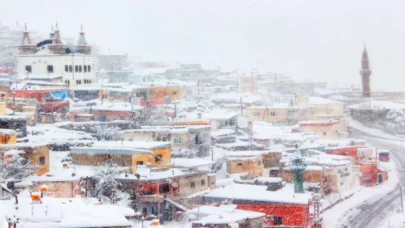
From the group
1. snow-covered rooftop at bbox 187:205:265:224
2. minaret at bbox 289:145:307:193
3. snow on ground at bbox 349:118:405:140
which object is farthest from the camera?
snow on ground at bbox 349:118:405:140

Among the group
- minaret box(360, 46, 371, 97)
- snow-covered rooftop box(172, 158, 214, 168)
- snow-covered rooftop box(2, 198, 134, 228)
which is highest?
minaret box(360, 46, 371, 97)

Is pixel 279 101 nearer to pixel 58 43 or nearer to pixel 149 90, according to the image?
pixel 149 90

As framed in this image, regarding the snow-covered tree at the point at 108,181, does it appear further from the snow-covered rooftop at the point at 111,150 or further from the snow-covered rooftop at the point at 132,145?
the snow-covered rooftop at the point at 132,145

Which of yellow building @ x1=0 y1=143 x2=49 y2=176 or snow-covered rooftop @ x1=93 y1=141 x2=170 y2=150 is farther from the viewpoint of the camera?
snow-covered rooftop @ x1=93 y1=141 x2=170 y2=150

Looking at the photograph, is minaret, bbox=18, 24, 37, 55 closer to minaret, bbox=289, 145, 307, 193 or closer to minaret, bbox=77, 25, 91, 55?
minaret, bbox=77, 25, 91, 55

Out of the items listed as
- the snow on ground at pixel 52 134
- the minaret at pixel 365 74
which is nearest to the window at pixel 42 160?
the snow on ground at pixel 52 134

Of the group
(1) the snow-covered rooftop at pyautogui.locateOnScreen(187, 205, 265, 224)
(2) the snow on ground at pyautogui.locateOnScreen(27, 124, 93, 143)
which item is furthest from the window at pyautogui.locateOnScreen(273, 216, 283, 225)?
(2) the snow on ground at pyautogui.locateOnScreen(27, 124, 93, 143)

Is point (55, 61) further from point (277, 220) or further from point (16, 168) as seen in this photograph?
point (277, 220)
